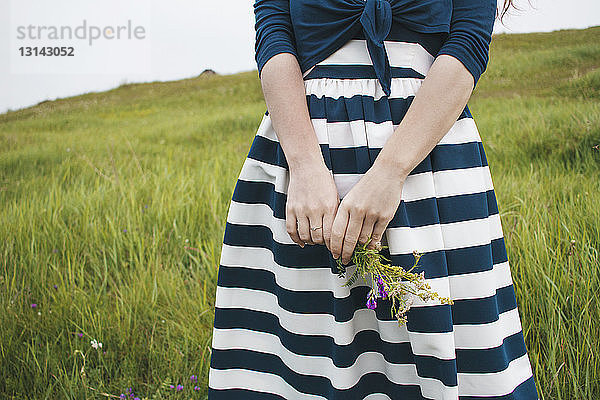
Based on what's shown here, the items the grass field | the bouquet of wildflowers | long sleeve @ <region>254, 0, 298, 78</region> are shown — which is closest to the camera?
the bouquet of wildflowers

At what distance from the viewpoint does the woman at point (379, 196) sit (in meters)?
0.62

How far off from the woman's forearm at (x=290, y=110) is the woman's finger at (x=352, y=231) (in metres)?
0.10

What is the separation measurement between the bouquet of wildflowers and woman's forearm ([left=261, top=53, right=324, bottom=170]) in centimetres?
14

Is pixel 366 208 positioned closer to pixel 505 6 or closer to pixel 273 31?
pixel 273 31

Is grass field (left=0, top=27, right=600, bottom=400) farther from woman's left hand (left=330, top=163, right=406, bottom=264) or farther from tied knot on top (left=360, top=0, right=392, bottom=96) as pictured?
tied knot on top (left=360, top=0, right=392, bottom=96)

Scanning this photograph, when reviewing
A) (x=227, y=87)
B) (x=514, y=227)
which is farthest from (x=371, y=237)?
(x=227, y=87)

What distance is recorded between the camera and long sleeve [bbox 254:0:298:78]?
2.28 ft

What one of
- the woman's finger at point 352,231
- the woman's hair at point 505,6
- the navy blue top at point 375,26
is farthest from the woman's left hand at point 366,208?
the woman's hair at point 505,6

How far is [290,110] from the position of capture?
0.66m

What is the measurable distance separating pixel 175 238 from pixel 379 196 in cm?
114

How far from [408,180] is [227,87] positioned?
10.8ft

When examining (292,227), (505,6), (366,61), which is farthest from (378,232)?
(505,6)

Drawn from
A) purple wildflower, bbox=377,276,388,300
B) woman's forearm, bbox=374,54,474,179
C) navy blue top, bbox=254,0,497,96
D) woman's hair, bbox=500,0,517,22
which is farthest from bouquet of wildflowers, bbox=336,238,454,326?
woman's hair, bbox=500,0,517,22

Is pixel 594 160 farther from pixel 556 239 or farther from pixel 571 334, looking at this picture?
pixel 571 334
